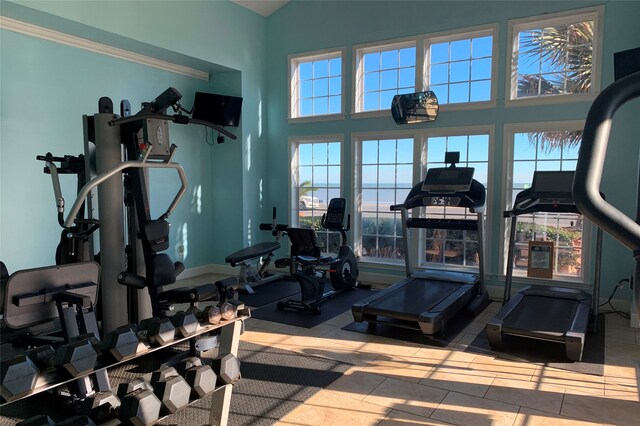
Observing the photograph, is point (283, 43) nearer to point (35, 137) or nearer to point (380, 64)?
point (380, 64)

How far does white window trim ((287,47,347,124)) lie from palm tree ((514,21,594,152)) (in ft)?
7.97

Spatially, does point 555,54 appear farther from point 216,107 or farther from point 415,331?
point 216,107

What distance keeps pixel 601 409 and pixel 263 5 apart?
21.7ft

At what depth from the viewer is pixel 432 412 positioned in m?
2.91

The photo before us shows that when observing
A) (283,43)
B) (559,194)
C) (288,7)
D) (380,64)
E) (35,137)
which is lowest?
(559,194)

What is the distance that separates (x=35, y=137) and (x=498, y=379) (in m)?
5.22

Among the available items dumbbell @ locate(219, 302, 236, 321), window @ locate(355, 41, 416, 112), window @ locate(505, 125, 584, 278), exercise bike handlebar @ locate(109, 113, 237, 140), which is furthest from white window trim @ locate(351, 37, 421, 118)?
dumbbell @ locate(219, 302, 236, 321)

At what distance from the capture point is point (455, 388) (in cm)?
326

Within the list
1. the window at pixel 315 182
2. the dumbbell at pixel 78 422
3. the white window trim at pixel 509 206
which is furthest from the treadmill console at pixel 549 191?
the dumbbell at pixel 78 422

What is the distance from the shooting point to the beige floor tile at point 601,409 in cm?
279

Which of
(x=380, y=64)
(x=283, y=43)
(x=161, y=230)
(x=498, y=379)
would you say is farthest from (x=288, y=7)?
(x=498, y=379)

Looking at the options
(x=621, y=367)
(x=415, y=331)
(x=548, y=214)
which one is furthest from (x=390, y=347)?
(x=548, y=214)

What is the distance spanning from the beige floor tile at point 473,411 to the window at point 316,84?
4.78 meters

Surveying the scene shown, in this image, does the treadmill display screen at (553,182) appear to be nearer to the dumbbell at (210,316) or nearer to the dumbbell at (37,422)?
the dumbbell at (210,316)
